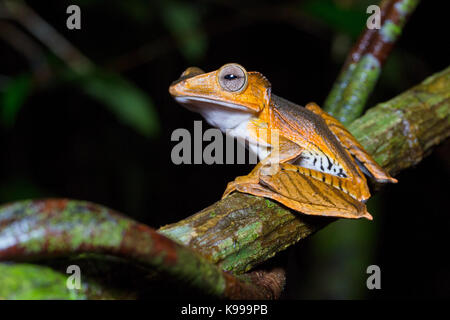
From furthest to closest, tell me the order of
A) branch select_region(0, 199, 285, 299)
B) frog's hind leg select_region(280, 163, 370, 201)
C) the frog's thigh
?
frog's hind leg select_region(280, 163, 370, 201) → the frog's thigh → branch select_region(0, 199, 285, 299)

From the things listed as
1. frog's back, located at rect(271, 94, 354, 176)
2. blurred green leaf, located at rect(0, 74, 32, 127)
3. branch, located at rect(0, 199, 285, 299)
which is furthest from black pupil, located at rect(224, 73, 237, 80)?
blurred green leaf, located at rect(0, 74, 32, 127)

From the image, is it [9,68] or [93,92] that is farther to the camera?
[9,68]

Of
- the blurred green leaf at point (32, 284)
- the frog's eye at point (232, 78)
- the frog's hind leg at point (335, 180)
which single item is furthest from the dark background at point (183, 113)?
the blurred green leaf at point (32, 284)

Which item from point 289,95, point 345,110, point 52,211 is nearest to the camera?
point 52,211

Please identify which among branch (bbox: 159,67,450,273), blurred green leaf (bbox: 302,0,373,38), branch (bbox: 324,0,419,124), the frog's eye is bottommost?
branch (bbox: 159,67,450,273)

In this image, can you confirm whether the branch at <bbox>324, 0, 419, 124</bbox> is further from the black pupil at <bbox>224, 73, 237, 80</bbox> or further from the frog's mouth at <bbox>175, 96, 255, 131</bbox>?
the black pupil at <bbox>224, 73, 237, 80</bbox>

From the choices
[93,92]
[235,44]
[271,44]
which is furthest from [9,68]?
[271,44]

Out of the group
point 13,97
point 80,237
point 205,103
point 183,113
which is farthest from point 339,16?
point 80,237

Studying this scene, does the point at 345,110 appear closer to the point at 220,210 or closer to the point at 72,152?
the point at 220,210
